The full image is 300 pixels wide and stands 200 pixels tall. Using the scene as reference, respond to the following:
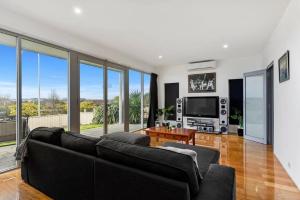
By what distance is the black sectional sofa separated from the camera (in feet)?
3.66

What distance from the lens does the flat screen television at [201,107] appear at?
6.06m

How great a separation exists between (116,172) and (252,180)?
2.20 m

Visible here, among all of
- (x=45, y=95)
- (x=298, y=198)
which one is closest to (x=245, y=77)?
(x=298, y=198)

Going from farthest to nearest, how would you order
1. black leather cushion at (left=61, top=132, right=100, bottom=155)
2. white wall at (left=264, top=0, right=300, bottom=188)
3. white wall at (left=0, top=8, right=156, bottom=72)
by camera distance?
white wall at (left=0, top=8, right=156, bottom=72) < white wall at (left=264, top=0, right=300, bottom=188) < black leather cushion at (left=61, top=132, right=100, bottom=155)

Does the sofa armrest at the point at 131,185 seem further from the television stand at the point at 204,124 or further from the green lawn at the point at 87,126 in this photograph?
the television stand at the point at 204,124

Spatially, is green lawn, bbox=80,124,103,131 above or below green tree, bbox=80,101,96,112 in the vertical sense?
below

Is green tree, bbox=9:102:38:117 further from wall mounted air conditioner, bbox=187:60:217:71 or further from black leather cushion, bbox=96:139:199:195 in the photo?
wall mounted air conditioner, bbox=187:60:217:71

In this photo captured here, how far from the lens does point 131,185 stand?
1246mm

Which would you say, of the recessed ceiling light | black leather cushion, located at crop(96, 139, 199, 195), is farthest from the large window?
black leather cushion, located at crop(96, 139, 199, 195)

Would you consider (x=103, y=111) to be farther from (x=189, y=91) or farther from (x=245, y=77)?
(x=245, y=77)

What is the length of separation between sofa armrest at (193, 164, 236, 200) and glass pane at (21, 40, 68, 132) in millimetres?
3276

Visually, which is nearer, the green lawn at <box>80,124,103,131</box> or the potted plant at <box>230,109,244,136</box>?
the green lawn at <box>80,124,103,131</box>

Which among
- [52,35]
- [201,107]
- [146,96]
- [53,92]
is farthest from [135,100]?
[52,35]

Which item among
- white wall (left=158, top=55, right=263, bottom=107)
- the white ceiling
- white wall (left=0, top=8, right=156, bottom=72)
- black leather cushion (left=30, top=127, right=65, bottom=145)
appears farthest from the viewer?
white wall (left=158, top=55, right=263, bottom=107)
